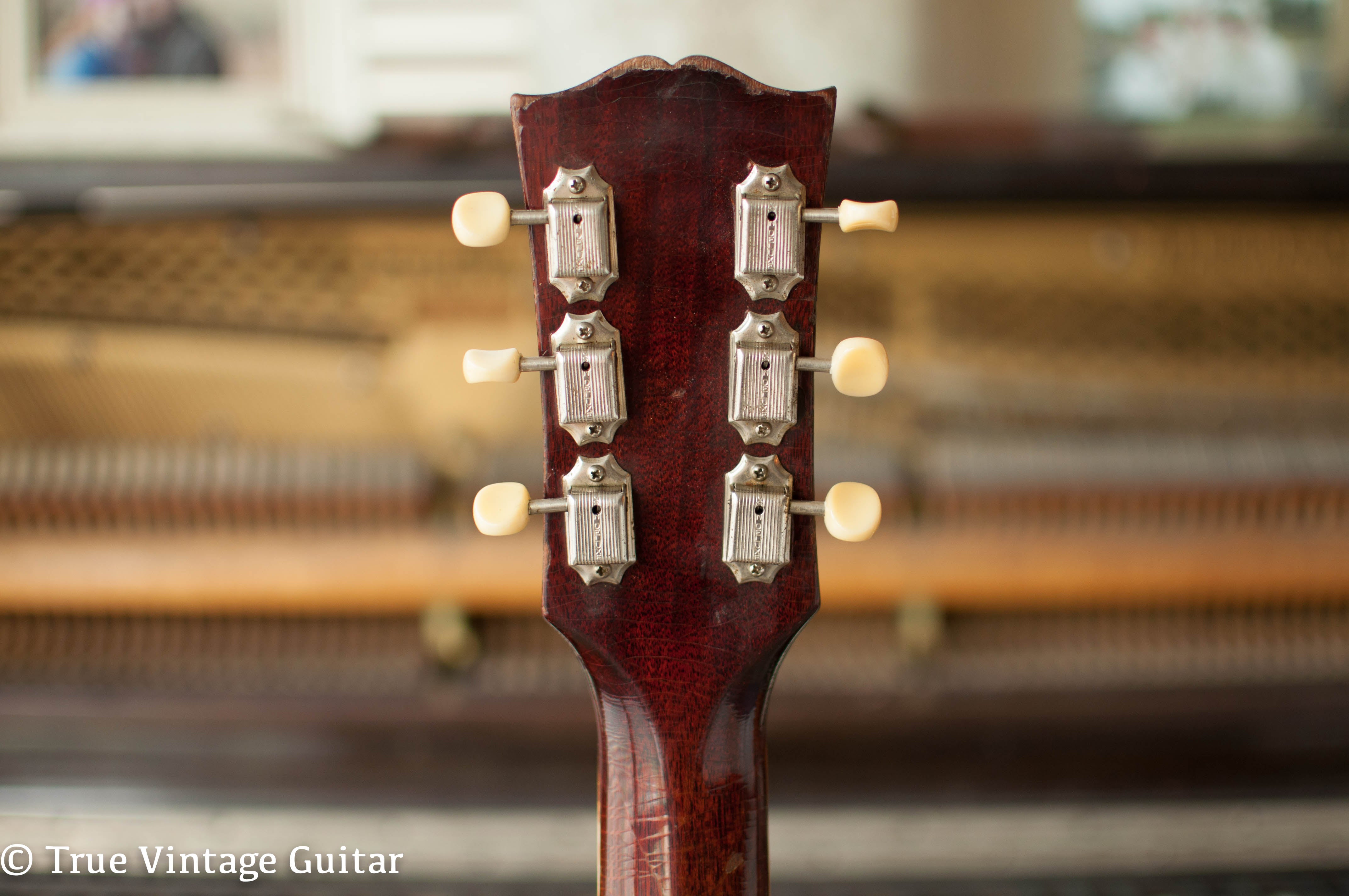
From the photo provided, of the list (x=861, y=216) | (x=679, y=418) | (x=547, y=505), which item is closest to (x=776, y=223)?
(x=861, y=216)

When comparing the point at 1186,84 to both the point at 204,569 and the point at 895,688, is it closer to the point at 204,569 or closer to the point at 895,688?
the point at 895,688

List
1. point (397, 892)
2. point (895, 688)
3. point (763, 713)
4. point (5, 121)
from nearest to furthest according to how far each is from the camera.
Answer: point (763, 713)
point (397, 892)
point (895, 688)
point (5, 121)

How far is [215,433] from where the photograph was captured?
1626mm

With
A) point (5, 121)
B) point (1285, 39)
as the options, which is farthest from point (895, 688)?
point (5, 121)

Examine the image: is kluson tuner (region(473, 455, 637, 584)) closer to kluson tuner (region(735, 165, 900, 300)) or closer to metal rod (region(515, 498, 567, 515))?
metal rod (region(515, 498, 567, 515))

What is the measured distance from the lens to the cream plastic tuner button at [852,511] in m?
0.71

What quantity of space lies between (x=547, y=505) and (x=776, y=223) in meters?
0.28

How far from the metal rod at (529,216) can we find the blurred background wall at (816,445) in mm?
687

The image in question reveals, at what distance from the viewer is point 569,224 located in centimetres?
68

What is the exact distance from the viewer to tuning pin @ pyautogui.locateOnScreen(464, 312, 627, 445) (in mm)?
708

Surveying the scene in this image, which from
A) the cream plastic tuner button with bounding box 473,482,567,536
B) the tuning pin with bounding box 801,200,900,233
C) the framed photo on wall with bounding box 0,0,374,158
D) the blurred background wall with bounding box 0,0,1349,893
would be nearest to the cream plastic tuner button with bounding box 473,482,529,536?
the cream plastic tuner button with bounding box 473,482,567,536

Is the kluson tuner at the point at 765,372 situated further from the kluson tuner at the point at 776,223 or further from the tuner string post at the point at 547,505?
the tuner string post at the point at 547,505

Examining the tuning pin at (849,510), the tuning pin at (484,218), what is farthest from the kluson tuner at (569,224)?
the tuning pin at (849,510)

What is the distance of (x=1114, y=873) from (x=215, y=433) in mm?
1568
